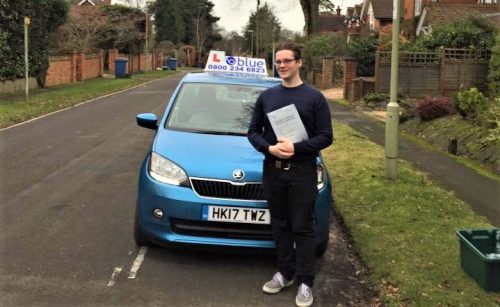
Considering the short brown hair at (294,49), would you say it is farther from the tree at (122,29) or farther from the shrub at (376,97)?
the tree at (122,29)

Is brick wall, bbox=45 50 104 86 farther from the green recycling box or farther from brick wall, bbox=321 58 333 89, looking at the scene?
the green recycling box

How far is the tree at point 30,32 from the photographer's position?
22.1 m

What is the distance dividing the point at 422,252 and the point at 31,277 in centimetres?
335

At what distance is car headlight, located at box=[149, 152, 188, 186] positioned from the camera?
490cm

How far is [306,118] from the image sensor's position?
13.8 feet

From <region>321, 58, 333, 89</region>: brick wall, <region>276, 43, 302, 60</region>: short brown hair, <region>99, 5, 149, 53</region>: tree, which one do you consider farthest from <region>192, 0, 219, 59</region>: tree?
<region>276, 43, 302, 60</region>: short brown hair

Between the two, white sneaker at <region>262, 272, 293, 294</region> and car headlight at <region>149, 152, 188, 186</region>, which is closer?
white sneaker at <region>262, 272, 293, 294</region>

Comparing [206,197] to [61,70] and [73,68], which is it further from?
[73,68]

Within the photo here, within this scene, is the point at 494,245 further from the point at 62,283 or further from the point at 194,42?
the point at 194,42

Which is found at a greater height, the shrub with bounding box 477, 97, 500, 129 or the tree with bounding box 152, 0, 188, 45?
the tree with bounding box 152, 0, 188, 45

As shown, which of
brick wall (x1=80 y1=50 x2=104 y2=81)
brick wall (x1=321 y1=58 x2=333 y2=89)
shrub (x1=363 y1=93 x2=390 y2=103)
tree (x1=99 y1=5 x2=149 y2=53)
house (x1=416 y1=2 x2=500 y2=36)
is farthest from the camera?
tree (x1=99 y1=5 x2=149 y2=53)

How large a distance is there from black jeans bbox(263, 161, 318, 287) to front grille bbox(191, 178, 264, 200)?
1.28 feet

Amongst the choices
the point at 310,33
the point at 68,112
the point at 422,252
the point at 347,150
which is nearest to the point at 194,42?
the point at 310,33

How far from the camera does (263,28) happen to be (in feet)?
271
